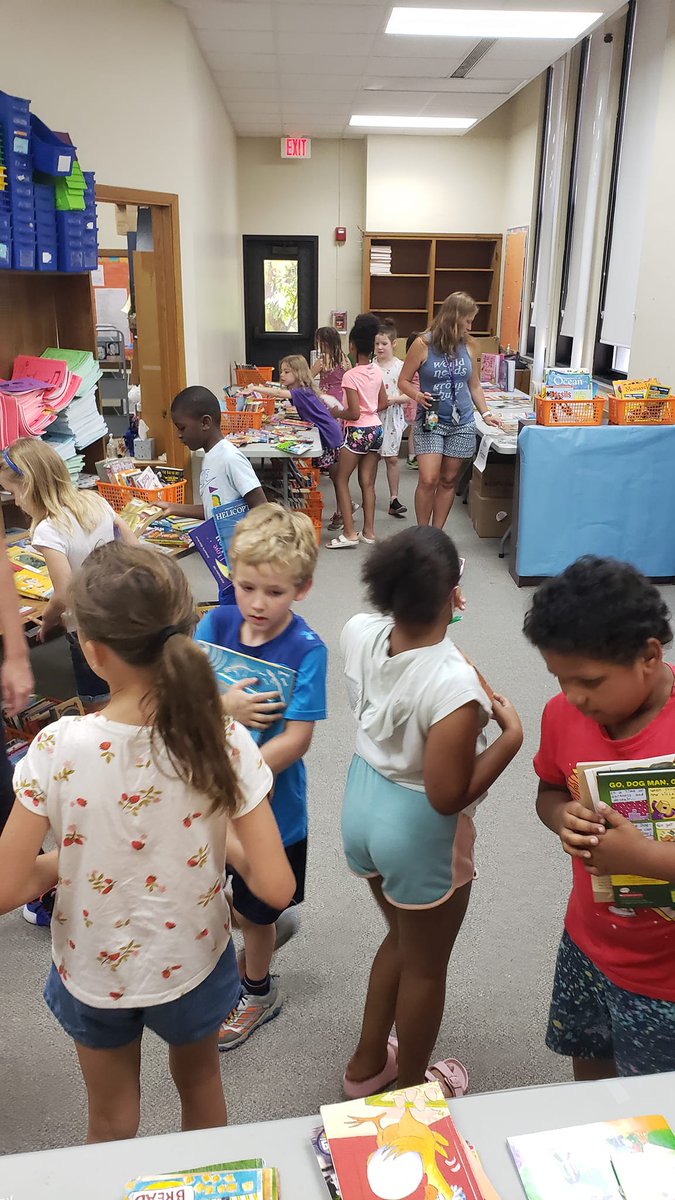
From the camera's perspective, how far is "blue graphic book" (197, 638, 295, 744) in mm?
1574

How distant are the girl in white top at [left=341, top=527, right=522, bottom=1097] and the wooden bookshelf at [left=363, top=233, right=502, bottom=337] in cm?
916

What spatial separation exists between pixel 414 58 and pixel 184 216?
7.80 feet

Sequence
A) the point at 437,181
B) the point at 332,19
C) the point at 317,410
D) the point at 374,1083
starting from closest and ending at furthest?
1. the point at 374,1083
2. the point at 332,19
3. the point at 317,410
4. the point at 437,181

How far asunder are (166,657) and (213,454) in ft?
6.90

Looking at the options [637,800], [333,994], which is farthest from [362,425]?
[637,800]

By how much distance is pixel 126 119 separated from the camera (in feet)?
15.8

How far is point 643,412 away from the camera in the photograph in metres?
4.86

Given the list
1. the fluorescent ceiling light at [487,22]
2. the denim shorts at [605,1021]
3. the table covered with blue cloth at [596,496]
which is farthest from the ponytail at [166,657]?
the fluorescent ceiling light at [487,22]

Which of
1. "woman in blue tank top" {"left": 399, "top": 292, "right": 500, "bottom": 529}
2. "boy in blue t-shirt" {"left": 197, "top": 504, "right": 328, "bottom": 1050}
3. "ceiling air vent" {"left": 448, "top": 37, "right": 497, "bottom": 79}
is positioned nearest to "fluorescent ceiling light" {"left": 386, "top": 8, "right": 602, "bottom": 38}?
"ceiling air vent" {"left": 448, "top": 37, "right": 497, "bottom": 79}

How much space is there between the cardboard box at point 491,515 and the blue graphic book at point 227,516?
331 cm

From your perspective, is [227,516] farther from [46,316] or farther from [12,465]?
[46,316]

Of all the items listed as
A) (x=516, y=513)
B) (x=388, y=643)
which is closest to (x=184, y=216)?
(x=516, y=513)

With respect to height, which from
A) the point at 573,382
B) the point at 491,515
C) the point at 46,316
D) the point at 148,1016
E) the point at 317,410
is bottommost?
the point at 491,515

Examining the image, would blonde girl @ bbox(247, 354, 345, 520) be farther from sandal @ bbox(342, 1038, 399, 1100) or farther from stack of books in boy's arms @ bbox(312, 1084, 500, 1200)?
stack of books in boy's arms @ bbox(312, 1084, 500, 1200)
